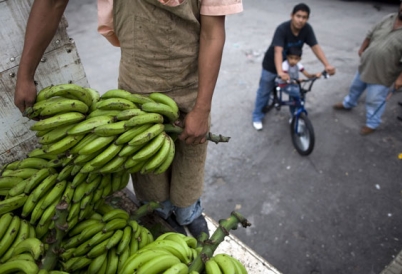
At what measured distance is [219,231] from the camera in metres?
1.44

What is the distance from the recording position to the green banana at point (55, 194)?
1469 mm

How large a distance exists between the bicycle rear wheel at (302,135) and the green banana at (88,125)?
3176 millimetres

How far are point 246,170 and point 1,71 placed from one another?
300 centimetres

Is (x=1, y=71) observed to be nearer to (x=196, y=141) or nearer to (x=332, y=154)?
(x=196, y=141)

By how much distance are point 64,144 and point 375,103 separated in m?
4.24

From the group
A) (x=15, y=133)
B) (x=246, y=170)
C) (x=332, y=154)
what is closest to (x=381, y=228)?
(x=332, y=154)

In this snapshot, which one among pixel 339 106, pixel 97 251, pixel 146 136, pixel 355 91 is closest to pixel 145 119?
pixel 146 136

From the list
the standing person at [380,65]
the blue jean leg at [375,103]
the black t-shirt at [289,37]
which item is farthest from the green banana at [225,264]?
the blue jean leg at [375,103]

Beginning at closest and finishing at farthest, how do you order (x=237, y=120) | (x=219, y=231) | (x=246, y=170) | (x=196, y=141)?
(x=219, y=231) → (x=196, y=141) → (x=246, y=170) → (x=237, y=120)

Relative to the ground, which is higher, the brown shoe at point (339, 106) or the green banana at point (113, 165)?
the green banana at point (113, 165)

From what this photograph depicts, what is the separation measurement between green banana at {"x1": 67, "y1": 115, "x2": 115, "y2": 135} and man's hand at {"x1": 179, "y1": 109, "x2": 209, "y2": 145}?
432mm

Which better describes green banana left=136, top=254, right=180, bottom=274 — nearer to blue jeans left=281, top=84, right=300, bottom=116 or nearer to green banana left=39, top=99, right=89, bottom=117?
green banana left=39, top=99, right=89, bottom=117

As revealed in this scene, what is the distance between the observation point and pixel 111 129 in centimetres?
130

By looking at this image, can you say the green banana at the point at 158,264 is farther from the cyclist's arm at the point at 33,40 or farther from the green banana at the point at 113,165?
the cyclist's arm at the point at 33,40
